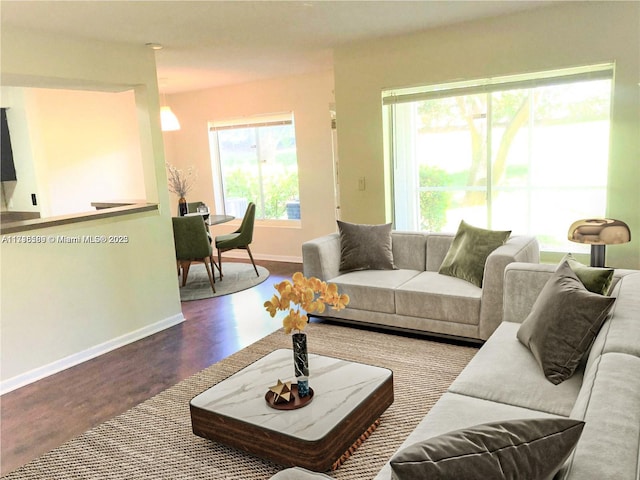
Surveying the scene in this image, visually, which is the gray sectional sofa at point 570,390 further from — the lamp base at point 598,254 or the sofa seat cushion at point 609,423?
the lamp base at point 598,254

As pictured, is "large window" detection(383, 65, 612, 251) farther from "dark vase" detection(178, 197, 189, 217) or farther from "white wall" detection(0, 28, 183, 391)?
"dark vase" detection(178, 197, 189, 217)

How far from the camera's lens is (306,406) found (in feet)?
7.55

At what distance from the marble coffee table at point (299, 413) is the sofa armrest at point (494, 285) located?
1.14 m

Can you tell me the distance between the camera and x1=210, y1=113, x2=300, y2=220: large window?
22.5ft

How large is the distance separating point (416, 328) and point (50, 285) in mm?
2811

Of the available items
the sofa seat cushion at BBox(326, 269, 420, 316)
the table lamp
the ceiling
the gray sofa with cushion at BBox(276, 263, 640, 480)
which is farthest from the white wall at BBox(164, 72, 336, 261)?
the gray sofa with cushion at BBox(276, 263, 640, 480)

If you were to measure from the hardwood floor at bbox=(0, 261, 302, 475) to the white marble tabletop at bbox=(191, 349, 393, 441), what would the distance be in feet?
3.05

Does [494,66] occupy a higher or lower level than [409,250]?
higher

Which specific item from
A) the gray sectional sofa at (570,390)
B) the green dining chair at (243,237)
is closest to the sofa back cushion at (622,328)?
the gray sectional sofa at (570,390)

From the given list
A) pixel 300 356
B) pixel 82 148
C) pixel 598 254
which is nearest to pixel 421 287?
pixel 598 254

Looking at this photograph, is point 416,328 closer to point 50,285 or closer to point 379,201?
point 379,201

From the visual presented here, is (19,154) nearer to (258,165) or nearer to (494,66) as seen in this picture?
(258,165)

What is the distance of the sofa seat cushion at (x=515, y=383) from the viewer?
6.57 feet

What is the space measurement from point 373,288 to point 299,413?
179 cm
